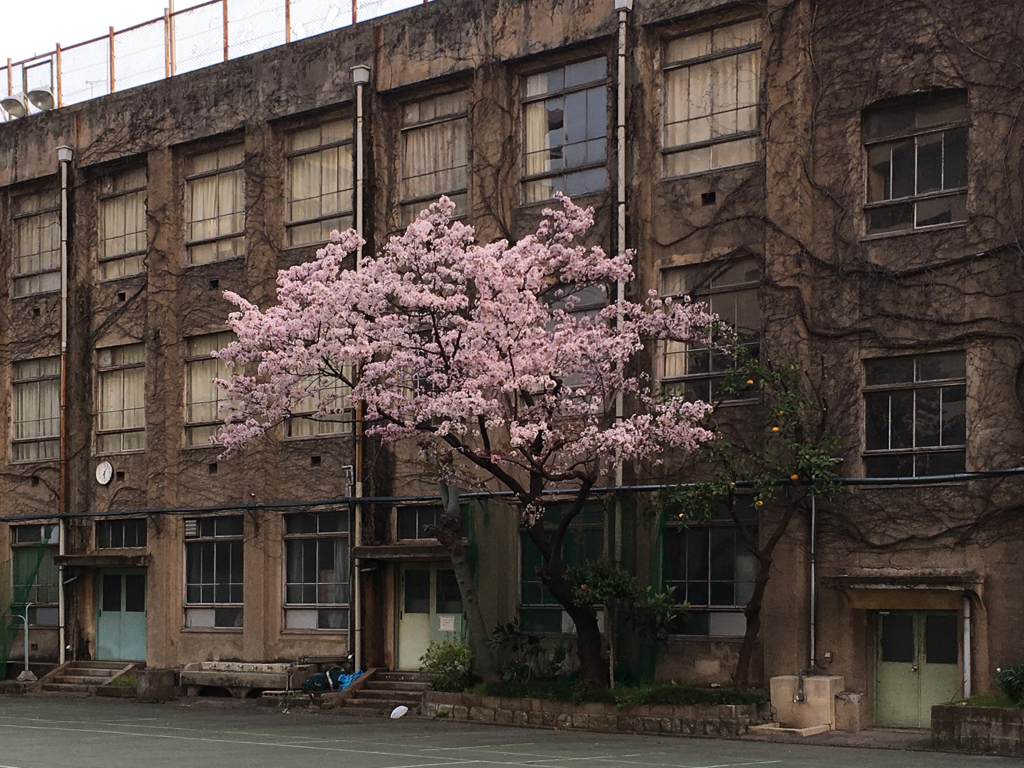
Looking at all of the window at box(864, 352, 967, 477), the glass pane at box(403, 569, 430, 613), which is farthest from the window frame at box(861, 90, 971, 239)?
the glass pane at box(403, 569, 430, 613)

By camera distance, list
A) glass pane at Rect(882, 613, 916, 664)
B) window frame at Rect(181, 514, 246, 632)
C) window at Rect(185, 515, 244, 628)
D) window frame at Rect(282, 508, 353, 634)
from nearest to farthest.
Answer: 1. glass pane at Rect(882, 613, 916, 664)
2. window frame at Rect(282, 508, 353, 634)
3. window frame at Rect(181, 514, 246, 632)
4. window at Rect(185, 515, 244, 628)

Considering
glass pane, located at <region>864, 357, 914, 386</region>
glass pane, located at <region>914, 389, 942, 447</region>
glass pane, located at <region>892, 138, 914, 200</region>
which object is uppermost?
glass pane, located at <region>892, 138, 914, 200</region>

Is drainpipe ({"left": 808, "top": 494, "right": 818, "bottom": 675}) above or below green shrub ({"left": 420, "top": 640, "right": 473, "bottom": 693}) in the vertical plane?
above

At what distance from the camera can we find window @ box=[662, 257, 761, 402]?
22.4m

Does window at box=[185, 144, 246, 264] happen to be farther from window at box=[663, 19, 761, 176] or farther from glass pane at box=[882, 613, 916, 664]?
glass pane at box=[882, 613, 916, 664]

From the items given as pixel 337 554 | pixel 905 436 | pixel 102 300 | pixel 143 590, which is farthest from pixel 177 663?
pixel 905 436

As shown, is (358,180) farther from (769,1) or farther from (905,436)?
(905,436)

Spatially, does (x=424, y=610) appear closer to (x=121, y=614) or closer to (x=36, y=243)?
(x=121, y=614)

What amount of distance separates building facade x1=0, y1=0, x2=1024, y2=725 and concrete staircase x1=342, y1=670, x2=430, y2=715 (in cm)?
54

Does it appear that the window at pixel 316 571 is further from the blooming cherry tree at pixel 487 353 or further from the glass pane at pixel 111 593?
the blooming cherry tree at pixel 487 353

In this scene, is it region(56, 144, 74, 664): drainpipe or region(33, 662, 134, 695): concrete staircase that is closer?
region(33, 662, 134, 695): concrete staircase

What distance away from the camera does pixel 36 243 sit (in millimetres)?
32688

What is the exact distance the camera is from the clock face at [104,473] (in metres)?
30.7

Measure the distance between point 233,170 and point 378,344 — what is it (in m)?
9.90
